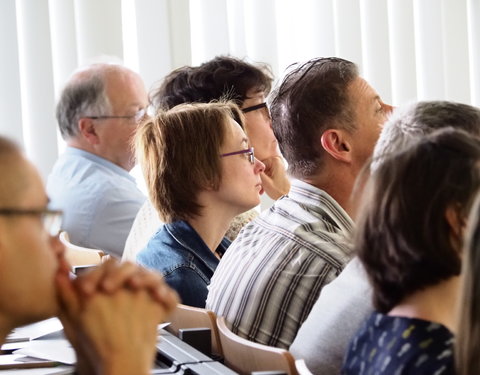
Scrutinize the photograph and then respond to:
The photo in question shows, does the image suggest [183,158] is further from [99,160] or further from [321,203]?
[99,160]

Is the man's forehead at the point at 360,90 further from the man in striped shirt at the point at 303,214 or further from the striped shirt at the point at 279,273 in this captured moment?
the striped shirt at the point at 279,273

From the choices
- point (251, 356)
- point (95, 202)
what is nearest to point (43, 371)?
point (251, 356)

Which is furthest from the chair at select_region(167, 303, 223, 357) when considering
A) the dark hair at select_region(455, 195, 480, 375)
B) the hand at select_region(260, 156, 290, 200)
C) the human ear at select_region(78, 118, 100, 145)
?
the human ear at select_region(78, 118, 100, 145)

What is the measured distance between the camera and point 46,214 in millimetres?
977

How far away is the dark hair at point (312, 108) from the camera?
248 centimetres

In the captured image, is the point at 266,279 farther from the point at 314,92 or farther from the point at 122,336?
the point at 122,336

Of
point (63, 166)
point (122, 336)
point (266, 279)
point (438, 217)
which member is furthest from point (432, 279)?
point (63, 166)

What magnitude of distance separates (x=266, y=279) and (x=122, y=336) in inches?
43.8

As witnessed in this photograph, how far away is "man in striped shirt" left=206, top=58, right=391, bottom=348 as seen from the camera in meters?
2.05

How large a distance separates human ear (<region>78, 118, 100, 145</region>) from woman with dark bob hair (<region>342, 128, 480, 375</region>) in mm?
2652

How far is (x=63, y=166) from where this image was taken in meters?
3.72

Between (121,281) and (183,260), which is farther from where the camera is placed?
(183,260)

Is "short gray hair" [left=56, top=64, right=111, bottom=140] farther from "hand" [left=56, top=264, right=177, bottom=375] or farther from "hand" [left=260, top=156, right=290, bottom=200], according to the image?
"hand" [left=56, top=264, right=177, bottom=375]

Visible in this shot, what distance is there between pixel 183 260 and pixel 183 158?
0.33 m
